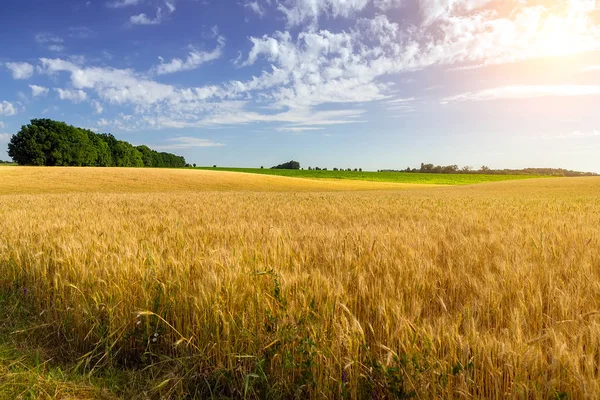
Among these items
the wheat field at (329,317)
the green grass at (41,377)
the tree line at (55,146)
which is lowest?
the green grass at (41,377)

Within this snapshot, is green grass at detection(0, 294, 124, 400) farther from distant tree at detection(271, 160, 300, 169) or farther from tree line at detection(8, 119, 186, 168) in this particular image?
distant tree at detection(271, 160, 300, 169)

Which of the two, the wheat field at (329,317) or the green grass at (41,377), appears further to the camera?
the green grass at (41,377)

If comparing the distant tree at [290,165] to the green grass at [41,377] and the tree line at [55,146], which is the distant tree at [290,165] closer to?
the tree line at [55,146]

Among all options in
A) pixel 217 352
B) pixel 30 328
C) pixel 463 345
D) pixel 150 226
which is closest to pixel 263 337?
pixel 217 352

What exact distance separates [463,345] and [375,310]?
27.5 inches

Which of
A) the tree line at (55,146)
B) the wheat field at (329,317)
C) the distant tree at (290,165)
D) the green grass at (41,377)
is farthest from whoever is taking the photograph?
the distant tree at (290,165)

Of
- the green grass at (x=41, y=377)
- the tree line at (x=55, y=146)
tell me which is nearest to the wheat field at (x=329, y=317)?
the green grass at (x=41, y=377)

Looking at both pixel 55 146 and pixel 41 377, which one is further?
pixel 55 146

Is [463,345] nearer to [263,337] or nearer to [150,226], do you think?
[263,337]

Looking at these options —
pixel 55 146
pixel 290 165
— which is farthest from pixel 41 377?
pixel 290 165

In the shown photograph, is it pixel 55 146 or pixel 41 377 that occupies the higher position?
pixel 55 146

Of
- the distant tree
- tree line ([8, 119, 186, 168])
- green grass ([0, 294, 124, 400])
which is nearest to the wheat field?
green grass ([0, 294, 124, 400])

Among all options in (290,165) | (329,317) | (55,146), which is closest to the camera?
(329,317)

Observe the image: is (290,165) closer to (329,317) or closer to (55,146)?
(55,146)
